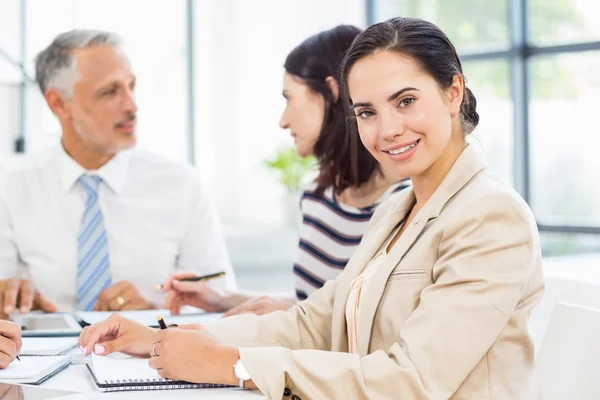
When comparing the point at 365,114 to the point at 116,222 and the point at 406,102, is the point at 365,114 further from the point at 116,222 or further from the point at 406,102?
the point at 116,222

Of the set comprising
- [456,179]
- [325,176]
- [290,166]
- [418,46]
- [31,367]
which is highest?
[418,46]

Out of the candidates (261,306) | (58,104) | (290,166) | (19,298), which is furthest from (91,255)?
(290,166)

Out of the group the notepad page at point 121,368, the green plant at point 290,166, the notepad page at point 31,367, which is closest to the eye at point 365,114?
the notepad page at point 121,368

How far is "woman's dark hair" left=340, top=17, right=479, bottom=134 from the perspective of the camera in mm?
1527

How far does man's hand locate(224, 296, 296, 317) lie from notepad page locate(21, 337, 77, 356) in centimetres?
41

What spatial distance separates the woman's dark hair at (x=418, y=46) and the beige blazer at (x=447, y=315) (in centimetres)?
17

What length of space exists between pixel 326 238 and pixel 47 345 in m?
0.87

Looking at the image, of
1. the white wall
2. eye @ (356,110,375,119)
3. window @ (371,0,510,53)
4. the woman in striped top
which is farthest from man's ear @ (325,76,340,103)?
the white wall

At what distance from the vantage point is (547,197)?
14.9ft

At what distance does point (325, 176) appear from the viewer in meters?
2.35

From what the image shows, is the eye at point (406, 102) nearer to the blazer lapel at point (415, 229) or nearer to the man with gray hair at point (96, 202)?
the blazer lapel at point (415, 229)

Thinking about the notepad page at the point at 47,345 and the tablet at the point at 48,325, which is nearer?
the notepad page at the point at 47,345

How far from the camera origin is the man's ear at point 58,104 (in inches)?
108

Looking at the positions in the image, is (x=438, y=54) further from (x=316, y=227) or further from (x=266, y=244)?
(x=266, y=244)
